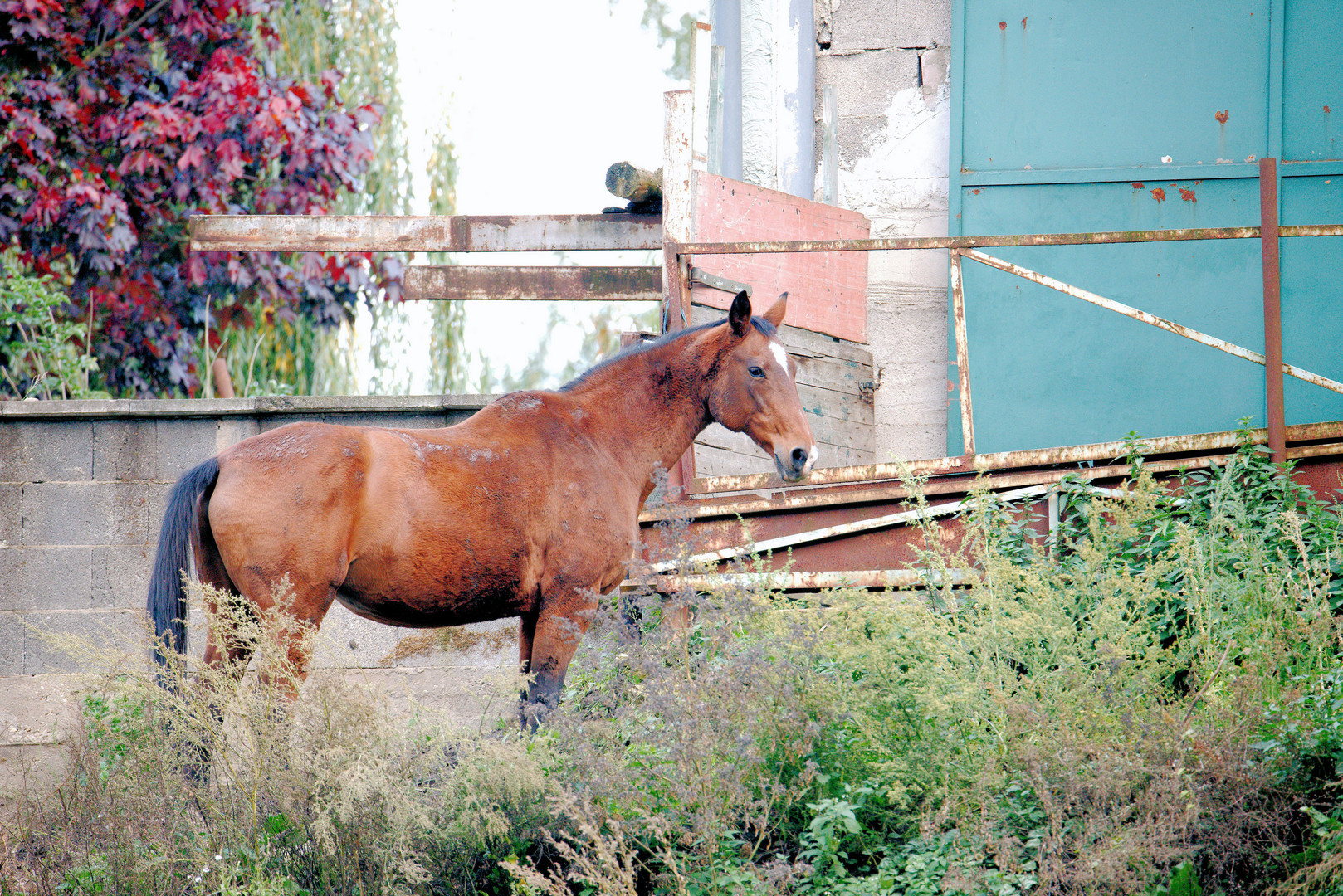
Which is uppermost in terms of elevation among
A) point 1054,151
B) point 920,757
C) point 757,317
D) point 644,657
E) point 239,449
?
point 1054,151

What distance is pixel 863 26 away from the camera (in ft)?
24.8

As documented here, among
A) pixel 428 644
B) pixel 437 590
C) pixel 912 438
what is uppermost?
pixel 912 438

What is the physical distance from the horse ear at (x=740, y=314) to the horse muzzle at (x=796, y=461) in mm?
551

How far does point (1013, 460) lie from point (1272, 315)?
1.34 m

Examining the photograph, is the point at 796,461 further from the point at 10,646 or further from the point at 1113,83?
the point at 10,646

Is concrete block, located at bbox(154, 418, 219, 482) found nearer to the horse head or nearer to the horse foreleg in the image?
the horse foreleg

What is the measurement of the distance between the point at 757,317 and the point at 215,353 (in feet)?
21.1

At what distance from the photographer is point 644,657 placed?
347 centimetres

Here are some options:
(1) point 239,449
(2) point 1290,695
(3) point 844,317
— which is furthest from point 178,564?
(3) point 844,317

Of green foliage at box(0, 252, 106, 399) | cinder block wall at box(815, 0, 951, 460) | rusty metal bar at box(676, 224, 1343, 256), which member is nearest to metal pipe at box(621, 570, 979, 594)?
rusty metal bar at box(676, 224, 1343, 256)

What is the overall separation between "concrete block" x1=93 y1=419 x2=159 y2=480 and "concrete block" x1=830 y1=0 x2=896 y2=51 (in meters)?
4.85

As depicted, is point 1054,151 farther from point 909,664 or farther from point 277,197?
point 277,197

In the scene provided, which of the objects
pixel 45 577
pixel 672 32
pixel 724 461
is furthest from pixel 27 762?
pixel 672 32

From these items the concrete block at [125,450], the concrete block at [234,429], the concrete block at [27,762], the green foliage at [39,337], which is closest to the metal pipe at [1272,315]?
the concrete block at [234,429]
